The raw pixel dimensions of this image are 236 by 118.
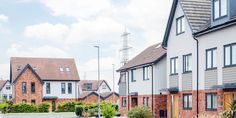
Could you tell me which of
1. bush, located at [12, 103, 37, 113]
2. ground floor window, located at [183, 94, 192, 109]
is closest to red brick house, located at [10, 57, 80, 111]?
bush, located at [12, 103, 37, 113]

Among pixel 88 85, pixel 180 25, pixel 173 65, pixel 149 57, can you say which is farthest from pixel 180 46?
pixel 88 85

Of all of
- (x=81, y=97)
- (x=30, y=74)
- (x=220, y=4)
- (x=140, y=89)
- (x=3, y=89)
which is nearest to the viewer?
(x=220, y=4)

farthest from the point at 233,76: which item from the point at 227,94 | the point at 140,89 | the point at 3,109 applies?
the point at 3,109

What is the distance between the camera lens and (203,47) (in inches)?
1212

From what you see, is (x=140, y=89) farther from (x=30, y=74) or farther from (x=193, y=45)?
(x=30, y=74)

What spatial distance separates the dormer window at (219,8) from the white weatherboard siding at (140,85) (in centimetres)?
1302

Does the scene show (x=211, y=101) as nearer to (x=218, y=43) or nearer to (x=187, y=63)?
(x=218, y=43)

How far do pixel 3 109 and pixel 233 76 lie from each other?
4833 cm

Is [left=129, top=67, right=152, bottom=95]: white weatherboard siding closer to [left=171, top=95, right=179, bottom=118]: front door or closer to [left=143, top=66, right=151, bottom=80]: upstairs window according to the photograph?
[left=143, top=66, right=151, bottom=80]: upstairs window

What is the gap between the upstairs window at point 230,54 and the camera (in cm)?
2683

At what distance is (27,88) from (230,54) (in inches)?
2040

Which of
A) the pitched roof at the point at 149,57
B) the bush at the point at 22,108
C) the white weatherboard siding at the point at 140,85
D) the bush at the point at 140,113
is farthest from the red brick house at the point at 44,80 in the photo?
the bush at the point at 140,113

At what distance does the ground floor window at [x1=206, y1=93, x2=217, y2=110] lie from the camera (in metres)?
29.6

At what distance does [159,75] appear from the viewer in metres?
40.3
